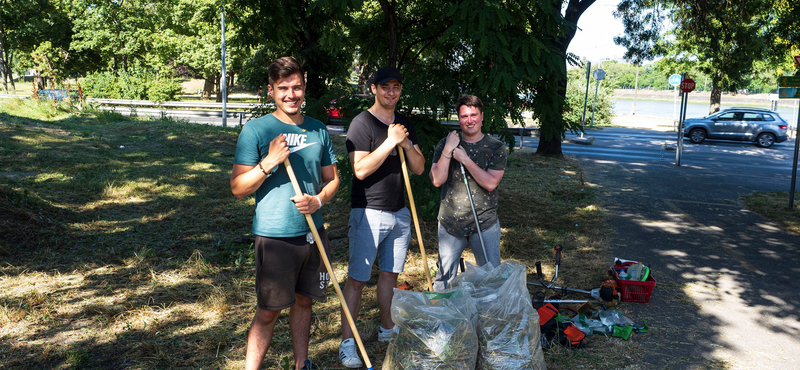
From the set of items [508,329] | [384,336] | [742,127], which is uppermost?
[742,127]

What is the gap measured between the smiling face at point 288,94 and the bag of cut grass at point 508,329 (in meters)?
1.58

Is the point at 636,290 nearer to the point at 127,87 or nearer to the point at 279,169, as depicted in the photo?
the point at 279,169

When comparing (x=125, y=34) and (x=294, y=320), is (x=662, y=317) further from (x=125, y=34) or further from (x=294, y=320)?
(x=125, y=34)

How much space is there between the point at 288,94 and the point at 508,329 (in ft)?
6.11

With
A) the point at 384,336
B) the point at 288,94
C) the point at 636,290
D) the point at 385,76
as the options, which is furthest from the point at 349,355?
the point at 636,290

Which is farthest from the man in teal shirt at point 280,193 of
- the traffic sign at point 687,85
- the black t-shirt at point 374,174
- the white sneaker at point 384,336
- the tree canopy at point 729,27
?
the traffic sign at point 687,85

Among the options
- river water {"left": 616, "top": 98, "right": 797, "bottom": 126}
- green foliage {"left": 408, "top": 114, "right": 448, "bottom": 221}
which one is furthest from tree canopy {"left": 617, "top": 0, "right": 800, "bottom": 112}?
river water {"left": 616, "top": 98, "right": 797, "bottom": 126}

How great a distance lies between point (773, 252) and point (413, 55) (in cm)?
490

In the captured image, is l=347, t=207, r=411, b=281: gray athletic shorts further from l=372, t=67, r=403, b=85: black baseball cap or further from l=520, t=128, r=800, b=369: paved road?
l=520, t=128, r=800, b=369: paved road

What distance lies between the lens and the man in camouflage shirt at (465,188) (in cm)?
361

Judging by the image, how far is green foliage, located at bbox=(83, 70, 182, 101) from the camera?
27797 mm

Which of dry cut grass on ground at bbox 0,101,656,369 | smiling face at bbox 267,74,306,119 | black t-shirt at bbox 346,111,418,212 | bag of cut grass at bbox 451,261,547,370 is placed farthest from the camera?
dry cut grass on ground at bbox 0,101,656,369

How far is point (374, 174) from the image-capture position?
3.42m

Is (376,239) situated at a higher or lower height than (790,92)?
lower
